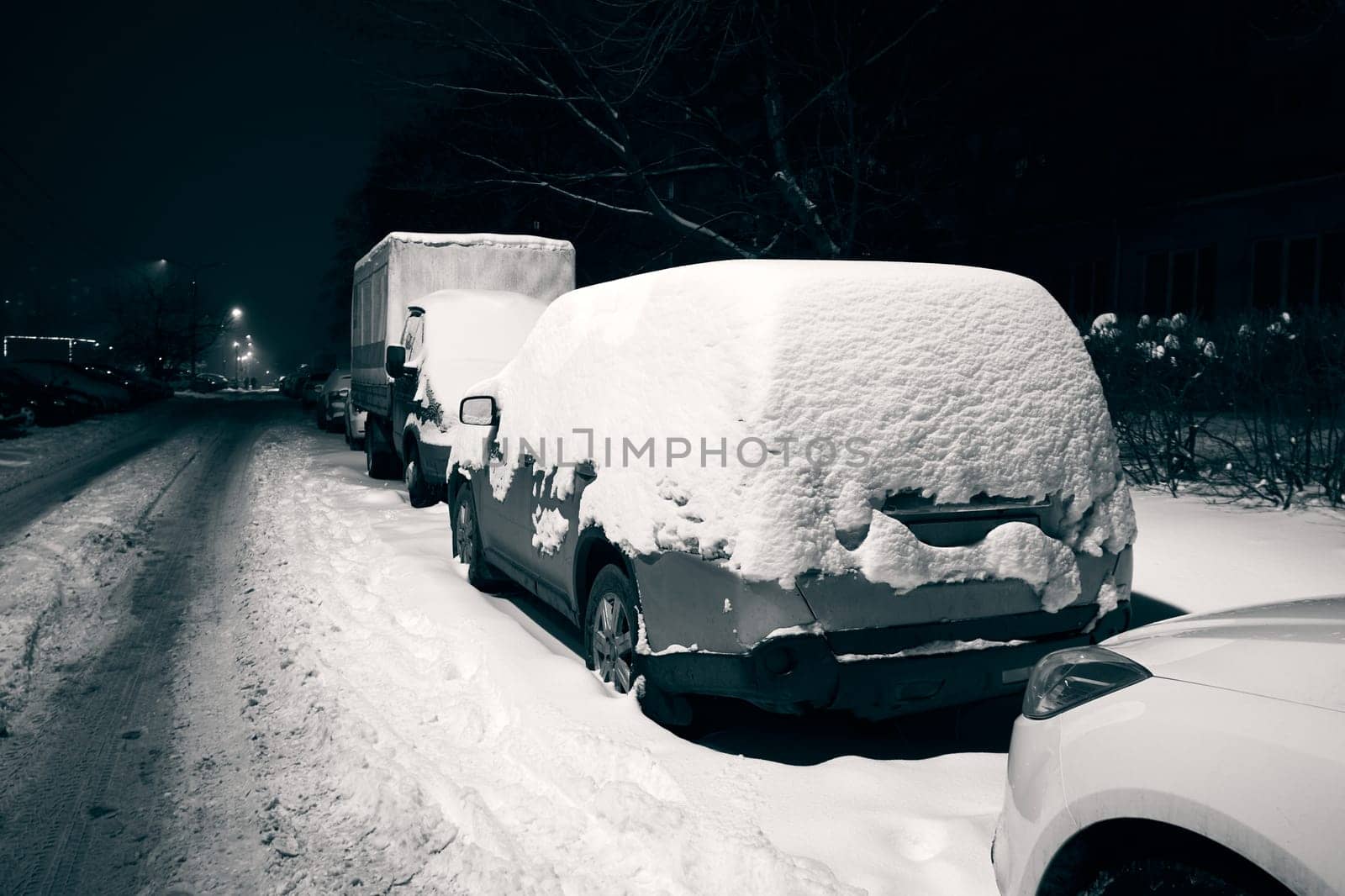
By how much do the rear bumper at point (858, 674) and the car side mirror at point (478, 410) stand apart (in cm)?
317

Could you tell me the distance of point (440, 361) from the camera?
1068cm

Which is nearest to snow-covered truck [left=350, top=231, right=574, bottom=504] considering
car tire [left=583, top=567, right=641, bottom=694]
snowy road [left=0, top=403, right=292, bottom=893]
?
snowy road [left=0, top=403, right=292, bottom=893]

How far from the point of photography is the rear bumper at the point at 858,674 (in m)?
3.65

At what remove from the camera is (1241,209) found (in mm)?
19609

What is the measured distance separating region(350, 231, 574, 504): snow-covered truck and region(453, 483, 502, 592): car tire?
84.4 inches

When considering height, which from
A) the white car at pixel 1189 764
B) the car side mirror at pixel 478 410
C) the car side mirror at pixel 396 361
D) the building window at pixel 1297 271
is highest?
the building window at pixel 1297 271

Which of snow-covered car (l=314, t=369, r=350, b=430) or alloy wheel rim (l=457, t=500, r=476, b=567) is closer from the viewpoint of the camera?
alloy wheel rim (l=457, t=500, r=476, b=567)

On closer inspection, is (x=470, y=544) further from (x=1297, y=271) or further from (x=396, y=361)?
(x=1297, y=271)

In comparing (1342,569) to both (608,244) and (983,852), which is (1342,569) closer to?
(983,852)

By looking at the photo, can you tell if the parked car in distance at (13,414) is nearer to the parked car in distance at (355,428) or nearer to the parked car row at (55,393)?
the parked car row at (55,393)

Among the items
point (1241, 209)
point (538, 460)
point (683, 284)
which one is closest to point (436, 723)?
point (538, 460)

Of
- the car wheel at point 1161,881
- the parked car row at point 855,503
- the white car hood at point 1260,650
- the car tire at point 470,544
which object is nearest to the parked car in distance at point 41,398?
the car tire at point 470,544

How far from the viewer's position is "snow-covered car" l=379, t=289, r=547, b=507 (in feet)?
33.0

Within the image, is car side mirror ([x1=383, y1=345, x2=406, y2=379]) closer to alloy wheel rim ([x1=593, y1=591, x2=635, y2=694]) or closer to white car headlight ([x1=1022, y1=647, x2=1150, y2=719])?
alloy wheel rim ([x1=593, y1=591, x2=635, y2=694])
